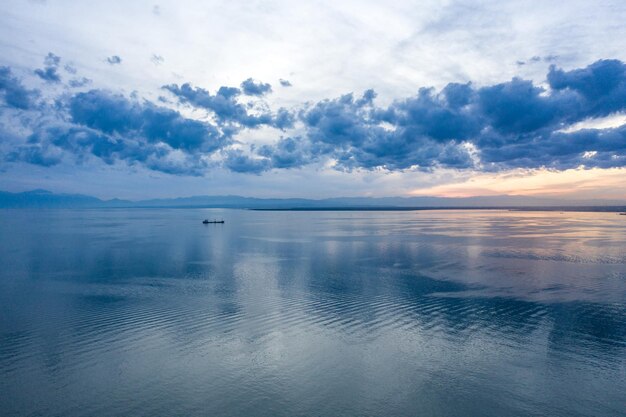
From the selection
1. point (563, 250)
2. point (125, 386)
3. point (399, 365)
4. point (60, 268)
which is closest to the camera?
point (125, 386)

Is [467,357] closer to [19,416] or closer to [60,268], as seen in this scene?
[19,416]

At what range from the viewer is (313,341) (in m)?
21.6

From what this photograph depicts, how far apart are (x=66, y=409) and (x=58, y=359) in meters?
4.79

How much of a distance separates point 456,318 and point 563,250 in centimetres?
4343

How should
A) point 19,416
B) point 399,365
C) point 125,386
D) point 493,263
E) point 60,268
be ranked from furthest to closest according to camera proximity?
point 493,263 → point 60,268 → point 399,365 → point 125,386 → point 19,416

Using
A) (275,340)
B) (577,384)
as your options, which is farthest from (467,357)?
(275,340)

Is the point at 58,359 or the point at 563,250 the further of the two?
the point at 563,250

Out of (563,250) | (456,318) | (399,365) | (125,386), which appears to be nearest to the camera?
(125,386)

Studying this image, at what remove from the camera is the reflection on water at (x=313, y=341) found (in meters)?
15.8

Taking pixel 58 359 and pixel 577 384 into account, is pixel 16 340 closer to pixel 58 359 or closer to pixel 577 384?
pixel 58 359

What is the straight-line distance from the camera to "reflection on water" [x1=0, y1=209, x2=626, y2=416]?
15.8 meters

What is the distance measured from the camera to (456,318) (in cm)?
2564

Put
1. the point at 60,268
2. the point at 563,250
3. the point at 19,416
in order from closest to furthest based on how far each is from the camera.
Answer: the point at 19,416 → the point at 60,268 → the point at 563,250

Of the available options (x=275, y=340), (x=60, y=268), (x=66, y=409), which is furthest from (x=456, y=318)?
(x=60, y=268)
